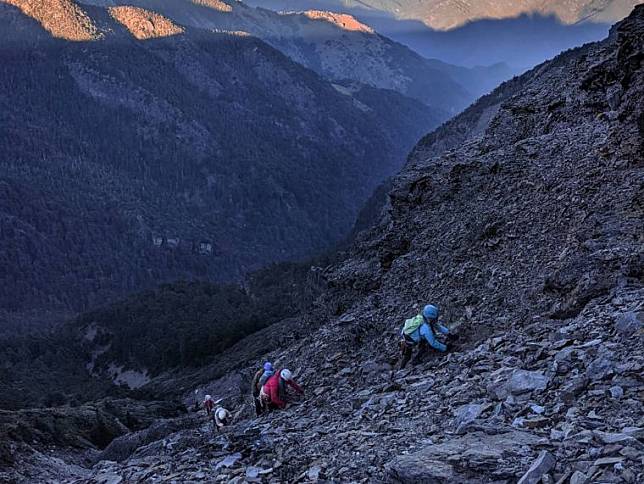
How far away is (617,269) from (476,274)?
19.3ft

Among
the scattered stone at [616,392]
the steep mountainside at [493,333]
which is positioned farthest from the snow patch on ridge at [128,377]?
the scattered stone at [616,392]

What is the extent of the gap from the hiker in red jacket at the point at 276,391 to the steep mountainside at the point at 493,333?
2.03ft

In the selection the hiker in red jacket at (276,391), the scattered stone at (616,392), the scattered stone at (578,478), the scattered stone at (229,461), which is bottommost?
the hiker in red jacket at (276,391)

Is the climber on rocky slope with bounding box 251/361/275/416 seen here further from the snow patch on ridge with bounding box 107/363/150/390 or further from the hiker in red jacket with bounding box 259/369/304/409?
the snow patch on ridge with bounding box 107/363/150/390

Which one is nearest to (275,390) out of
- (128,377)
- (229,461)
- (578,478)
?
(229,461)

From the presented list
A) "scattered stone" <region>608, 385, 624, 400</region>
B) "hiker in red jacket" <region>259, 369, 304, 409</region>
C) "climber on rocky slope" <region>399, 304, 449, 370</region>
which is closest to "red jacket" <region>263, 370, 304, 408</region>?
"hiker in red jacket" <region>259, 369, 304, 409</region>

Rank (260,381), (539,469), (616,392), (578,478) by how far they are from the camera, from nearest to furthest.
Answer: (578,478)
(539,469)
(616,392)
(260,381)

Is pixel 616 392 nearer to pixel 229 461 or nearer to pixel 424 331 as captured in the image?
pixel 424 331

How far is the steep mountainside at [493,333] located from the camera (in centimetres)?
961

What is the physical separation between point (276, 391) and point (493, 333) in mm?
5856

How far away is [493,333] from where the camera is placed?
15.8m

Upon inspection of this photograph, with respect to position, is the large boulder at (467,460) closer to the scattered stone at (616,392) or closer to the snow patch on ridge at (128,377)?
the scattered stone at (616,392)

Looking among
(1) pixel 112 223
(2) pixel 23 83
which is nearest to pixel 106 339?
(1) pixel 112 223

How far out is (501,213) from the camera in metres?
21.8
